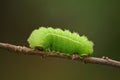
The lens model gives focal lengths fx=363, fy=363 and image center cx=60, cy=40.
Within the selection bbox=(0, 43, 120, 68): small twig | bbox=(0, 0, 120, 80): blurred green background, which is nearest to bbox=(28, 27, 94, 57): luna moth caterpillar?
bbox=(0, 43, 120, 68): small twig

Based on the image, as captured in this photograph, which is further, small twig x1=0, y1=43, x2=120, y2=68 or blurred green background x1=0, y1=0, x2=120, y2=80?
blurred green background x1=0, y1=0, x2=120, y2=80

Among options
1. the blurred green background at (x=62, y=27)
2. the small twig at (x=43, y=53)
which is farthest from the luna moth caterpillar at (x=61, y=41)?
the blurred green background at (x=62, y=27)

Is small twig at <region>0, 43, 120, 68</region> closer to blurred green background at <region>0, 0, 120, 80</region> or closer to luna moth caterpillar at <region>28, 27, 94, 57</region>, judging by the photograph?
luna moth caterpillar at <region>28, 27, 94, 57</region>

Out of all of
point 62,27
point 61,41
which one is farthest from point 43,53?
point 62,27

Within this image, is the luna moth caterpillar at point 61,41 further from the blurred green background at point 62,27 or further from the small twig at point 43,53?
the blurred green background at point 62,27

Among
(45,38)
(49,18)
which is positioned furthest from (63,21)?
(45,38)

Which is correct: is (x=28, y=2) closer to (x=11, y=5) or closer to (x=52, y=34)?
(x=11, y=5)

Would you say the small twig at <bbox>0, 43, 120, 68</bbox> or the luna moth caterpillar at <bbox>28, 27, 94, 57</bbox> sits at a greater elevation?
the luna moth caterpillar at <bbox>28, 27, 94, 57</bbox>

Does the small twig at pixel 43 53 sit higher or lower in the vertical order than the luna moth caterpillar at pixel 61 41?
lower
